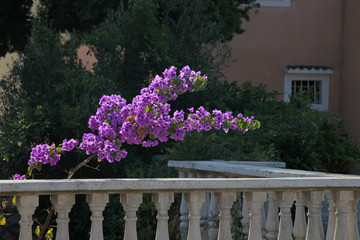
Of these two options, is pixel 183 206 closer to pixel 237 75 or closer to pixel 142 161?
pixel 142 161

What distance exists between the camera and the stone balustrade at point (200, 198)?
11.2 feet

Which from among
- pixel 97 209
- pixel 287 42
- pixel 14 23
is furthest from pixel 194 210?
pixel 287 42

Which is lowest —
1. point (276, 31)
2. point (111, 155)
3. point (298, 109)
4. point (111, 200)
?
point (111, 200)

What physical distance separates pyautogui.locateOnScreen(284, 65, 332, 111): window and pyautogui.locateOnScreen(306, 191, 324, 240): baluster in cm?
1377

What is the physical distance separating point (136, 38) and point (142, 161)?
2.05m

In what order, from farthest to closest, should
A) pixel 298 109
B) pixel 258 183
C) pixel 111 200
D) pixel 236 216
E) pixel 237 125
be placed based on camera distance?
pixel 298 109, pixel 111 200, pixel 236 216, pixel 237 125, pixel 258 183

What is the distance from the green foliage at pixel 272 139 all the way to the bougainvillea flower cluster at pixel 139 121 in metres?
3.68

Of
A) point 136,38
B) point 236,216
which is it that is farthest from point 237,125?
point 136,38

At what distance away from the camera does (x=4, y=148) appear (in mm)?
9633

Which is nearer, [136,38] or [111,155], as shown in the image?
[111,155]

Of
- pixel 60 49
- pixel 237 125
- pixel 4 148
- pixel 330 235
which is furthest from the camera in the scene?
pixel 60 49

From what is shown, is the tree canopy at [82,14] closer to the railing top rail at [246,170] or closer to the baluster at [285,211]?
the railing top rail at [246,170]

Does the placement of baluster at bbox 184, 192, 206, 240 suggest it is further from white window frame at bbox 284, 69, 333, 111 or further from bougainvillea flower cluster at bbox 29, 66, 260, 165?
white window frame at bbox 284, 69, 333, 111

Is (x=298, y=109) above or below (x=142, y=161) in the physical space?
above
